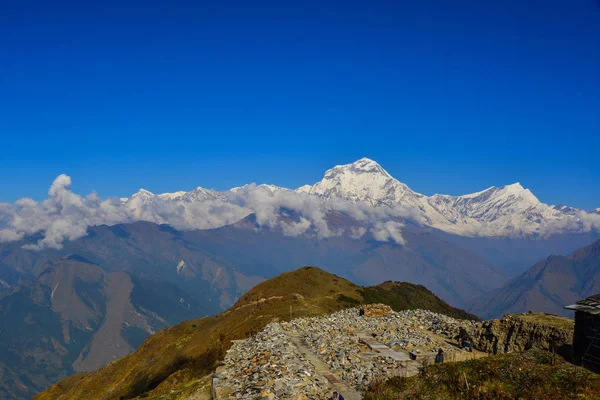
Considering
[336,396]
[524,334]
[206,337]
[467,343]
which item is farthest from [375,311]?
[206,337]

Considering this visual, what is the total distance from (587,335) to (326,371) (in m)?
16.8

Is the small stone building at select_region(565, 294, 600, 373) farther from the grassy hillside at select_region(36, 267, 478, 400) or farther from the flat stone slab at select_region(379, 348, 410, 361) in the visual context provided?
the grassy hillside at select_region(36, 267, 478, 400)

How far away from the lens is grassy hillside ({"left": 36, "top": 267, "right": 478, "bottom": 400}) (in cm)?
6512

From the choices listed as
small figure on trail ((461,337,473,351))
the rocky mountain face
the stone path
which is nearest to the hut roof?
the rocky mountain face

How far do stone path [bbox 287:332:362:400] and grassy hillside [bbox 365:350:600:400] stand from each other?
2208 millimetres

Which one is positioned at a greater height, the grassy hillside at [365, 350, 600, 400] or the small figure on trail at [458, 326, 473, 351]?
the grassy hillside at [365, 350, 600, 400]

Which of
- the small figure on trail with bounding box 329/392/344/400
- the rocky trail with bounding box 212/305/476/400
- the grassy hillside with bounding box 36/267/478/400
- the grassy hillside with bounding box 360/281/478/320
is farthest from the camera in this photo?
the grassy hillside with bounding box 360/281/478/320

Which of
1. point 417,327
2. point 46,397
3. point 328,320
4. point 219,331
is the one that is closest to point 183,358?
point 219,331

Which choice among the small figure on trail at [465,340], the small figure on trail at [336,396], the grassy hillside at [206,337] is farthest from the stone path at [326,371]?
the grassy hillside at [206,337]

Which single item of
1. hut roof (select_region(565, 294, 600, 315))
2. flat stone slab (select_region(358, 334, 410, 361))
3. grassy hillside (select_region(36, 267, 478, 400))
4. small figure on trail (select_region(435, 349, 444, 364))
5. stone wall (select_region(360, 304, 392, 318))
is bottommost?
grassy hillside (select_region(36, 267, 478, 400))

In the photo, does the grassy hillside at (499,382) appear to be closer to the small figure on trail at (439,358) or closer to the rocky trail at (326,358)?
the rocky trail at (326,358)

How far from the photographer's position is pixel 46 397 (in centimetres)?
10506

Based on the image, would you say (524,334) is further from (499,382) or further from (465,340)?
(499,382)

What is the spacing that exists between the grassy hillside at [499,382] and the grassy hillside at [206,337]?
35525 mm
